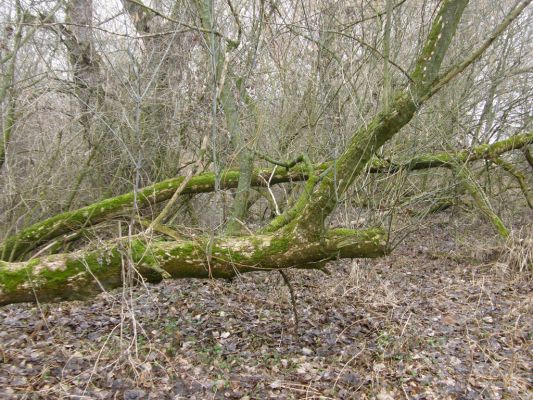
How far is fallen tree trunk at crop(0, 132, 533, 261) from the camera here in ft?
19.8

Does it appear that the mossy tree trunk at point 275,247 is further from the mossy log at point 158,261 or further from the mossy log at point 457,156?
the mossy log at point 457,156

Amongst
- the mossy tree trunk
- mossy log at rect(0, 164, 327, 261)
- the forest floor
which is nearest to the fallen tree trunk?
mossy log at rect(0, 164, 327, 261)

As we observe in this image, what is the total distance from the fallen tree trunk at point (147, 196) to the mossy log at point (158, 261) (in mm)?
1558

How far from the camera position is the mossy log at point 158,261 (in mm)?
3773

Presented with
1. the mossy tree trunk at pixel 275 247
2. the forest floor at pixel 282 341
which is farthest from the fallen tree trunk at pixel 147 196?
the mossy tree trunk at pixel 275 247

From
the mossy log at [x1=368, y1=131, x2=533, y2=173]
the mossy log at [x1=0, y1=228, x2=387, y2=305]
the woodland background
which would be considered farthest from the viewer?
the mossy log at [x1=368, y1=131, x2=533, y2=173]

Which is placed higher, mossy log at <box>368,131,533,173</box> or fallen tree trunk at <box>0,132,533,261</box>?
mossy log at <box>368,131,533,173</box>

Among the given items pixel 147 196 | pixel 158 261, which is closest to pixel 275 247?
pixel 158 261

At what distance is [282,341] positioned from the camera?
4.80 metres

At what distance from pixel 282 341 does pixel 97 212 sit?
10.3 ft

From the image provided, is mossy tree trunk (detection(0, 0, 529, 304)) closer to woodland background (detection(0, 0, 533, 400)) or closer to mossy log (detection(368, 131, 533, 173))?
woodland background (detection(0, 0, 533, 400))

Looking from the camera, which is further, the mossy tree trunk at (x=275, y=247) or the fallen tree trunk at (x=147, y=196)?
the fallen tree trunk at (x=147, y=196)

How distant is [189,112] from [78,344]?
13.5ft

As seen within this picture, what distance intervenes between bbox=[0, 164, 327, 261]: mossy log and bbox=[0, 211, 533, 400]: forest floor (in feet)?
2.93
